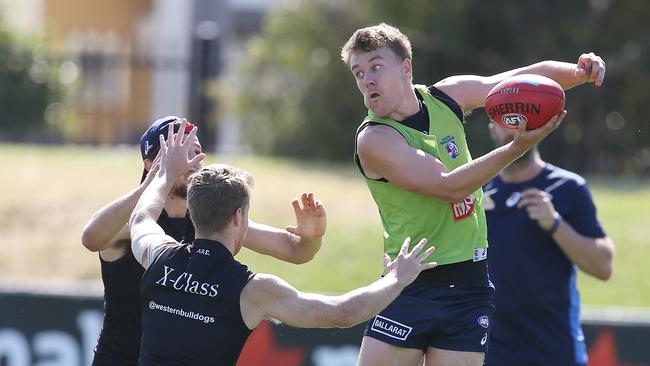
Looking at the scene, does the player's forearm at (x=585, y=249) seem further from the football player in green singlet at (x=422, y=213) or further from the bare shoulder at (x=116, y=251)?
the bare shoulder at (x=116, y=251)

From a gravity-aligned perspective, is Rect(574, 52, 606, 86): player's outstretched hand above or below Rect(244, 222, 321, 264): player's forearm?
above

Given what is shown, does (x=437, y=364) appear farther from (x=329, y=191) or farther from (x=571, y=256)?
(x=329, y=191)

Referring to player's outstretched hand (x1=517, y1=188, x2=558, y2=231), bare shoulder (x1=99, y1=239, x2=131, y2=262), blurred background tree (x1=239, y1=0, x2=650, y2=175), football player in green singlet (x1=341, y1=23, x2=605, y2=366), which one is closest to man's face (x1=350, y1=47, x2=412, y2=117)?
football player in green singlet (x1=341, y1=23, x2=605, y2=366)

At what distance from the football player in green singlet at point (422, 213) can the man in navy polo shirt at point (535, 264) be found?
1.24 metres

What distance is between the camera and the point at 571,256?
22.5 feet

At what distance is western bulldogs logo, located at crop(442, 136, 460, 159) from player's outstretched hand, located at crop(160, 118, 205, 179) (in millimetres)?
1180

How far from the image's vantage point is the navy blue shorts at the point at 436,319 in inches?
218

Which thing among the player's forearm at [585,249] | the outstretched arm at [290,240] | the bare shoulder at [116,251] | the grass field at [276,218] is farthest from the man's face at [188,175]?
the grass field at [276,218]

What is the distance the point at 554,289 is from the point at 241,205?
2829mm

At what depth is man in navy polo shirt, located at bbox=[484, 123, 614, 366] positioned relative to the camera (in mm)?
6844

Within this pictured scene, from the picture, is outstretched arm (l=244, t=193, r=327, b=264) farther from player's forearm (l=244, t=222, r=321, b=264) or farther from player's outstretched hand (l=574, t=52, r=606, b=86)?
player's outstretched hand (l=574, t=52, r=606, b=86)

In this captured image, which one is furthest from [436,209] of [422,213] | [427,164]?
[427,164]

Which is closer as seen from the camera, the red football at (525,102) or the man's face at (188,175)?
the red football at (525,102)

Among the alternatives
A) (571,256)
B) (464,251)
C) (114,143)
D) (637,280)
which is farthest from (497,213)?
(114,143)
